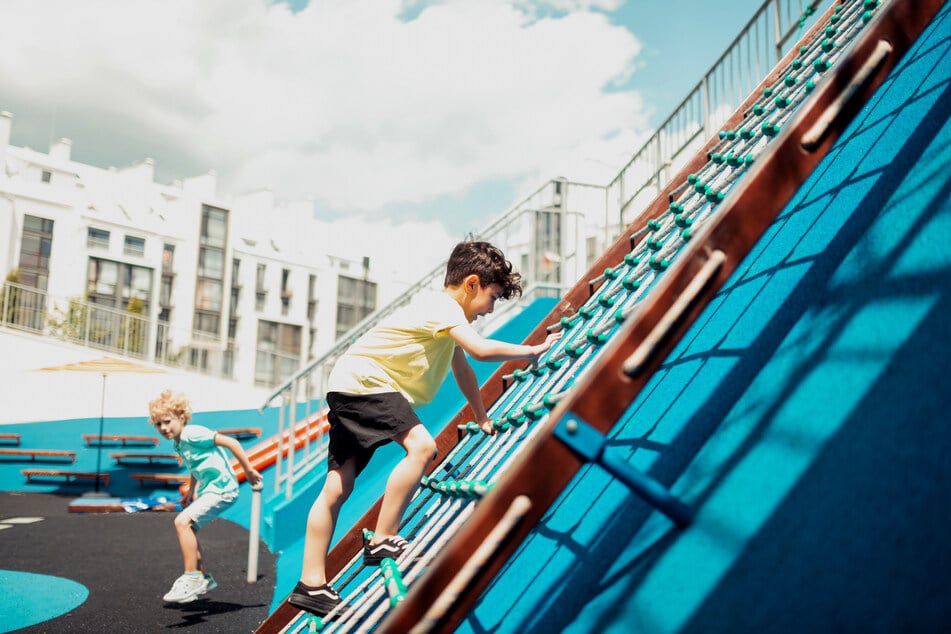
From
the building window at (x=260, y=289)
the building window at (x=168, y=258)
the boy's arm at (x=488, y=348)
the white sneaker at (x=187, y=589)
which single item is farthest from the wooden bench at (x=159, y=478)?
the building window at (x=260, y=289)

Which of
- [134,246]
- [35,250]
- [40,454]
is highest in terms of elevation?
[134,246]

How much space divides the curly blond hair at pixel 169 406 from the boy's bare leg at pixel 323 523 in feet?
9.05

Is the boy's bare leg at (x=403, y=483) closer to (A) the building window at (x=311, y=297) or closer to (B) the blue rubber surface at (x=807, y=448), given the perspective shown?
(B) the blue rubber surface at (x=807, y=448)

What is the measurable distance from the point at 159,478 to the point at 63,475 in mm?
1529

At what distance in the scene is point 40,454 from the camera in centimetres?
1216

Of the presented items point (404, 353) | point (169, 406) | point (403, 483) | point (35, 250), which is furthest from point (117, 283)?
point (403, 483)

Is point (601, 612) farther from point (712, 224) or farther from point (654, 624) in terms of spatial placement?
point (712, 224)

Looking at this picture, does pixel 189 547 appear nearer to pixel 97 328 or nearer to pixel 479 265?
pixel 479 265

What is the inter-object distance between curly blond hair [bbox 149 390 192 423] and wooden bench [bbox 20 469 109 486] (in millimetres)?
7823

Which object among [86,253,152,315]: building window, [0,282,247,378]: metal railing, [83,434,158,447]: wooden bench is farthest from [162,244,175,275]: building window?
[83,434,158,447]: wooden bench

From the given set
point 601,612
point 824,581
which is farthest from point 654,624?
point 824,581

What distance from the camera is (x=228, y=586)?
5004 mm

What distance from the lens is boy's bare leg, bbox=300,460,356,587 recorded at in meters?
2.52

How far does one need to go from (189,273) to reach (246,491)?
133 ft
